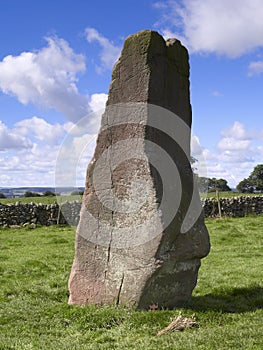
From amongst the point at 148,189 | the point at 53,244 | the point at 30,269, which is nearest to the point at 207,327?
the point at 148,189

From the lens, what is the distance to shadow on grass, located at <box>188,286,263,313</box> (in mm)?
7301

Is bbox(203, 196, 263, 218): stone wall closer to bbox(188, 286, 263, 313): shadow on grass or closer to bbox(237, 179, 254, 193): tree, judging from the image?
bbox(188, 286, 263, 313): shadow on grass

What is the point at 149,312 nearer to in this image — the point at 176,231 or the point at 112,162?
the point at 176,231

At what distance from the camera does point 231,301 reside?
25.9 ft

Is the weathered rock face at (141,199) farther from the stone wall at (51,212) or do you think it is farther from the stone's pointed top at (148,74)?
the stone wall at (51,212)

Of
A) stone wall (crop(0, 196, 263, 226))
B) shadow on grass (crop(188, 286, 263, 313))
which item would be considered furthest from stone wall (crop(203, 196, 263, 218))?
shadow on grass (crop(188, 286, 263, 313))

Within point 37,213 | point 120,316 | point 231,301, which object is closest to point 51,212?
point 37,213

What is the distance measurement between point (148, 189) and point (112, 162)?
2.70 ft

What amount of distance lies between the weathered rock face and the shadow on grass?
37 cm

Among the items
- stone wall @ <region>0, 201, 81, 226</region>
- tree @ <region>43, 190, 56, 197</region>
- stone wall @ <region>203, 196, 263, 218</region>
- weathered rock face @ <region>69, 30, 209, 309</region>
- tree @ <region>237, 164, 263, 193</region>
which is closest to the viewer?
weathered rock face @ <region>69, 30, 209, 309</region>

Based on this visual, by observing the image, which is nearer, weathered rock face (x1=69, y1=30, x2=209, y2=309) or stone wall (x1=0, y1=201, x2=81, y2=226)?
weathered rock face (x1=69, y1=30, x2=209, y2=309)

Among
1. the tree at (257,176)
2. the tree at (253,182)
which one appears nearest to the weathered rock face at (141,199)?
the tree at (253,182)

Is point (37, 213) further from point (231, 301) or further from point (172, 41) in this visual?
point (172, 41)

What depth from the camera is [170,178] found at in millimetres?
7262
